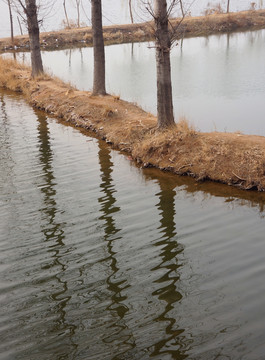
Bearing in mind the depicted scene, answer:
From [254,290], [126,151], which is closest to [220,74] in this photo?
[126,151]

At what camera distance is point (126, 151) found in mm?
11141

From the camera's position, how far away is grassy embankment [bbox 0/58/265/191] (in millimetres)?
8586

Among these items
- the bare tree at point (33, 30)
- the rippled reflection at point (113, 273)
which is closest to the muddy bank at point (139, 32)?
the bare tree at point (33, 30)

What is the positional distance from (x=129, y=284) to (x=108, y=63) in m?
22.8

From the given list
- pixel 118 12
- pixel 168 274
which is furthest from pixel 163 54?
pixel 118 12

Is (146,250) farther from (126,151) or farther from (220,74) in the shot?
(220,74)

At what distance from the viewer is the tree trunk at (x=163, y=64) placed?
9.91m

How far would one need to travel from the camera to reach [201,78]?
63.8ft

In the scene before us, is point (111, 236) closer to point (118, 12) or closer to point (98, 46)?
point (98, 46)

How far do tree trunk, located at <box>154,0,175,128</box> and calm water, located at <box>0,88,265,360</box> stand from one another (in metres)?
1.60

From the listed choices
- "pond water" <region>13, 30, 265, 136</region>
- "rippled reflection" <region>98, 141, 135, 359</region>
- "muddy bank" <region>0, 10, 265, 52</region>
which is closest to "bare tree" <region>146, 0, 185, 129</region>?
"pond water" <region>13, 30, 265, 136</region>

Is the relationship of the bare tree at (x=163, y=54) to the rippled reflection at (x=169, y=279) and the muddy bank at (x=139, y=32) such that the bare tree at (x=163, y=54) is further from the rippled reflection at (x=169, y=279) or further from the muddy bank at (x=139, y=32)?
the muddy bank at (x=139, y=32)

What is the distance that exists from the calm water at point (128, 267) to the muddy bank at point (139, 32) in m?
34.7

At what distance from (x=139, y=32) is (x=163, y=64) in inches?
1404
